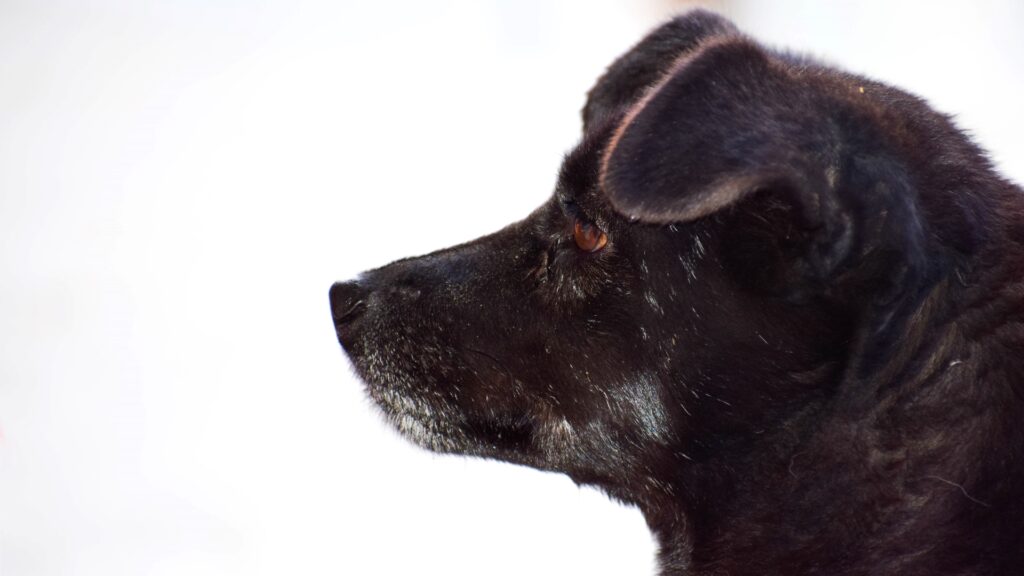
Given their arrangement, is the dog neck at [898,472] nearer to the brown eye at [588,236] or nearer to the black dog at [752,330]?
the black dog at [752,330]

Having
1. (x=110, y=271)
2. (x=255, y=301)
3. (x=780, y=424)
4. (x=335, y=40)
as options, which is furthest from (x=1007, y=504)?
(x=335, y=40)

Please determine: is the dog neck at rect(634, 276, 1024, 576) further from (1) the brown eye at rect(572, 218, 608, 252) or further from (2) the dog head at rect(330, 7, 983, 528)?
(1) the brown eye at rect(572, 218, 608, 252)

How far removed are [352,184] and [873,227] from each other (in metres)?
2.27

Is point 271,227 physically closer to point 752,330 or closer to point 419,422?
point 419,422

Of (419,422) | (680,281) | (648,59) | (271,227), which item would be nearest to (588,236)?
(680,281)

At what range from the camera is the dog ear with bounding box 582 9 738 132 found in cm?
222

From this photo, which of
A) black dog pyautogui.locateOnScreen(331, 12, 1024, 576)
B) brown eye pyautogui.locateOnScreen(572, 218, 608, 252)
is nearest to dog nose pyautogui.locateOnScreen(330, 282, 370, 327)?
black dog pyautogui.locateOnScreen(331, 12, 1024, 576)

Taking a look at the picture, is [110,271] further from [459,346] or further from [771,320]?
[771,320]

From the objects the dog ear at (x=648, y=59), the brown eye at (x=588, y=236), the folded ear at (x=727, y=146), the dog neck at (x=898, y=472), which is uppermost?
the dog ear at (x=648, y=59)

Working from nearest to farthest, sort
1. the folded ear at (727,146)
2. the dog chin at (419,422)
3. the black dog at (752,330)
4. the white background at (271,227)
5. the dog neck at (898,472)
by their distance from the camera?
the folded ear at (727,146), the black dog at (752,330), the dog neck at (898,472), the dog chin at (419,422), the white background at (271,227)

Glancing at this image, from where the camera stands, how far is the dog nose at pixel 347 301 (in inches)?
80.5

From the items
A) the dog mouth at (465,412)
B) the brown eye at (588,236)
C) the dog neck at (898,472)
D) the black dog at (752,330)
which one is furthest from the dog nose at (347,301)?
the dog neck at (898,472)

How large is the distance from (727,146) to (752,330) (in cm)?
42

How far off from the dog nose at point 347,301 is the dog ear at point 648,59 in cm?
54
